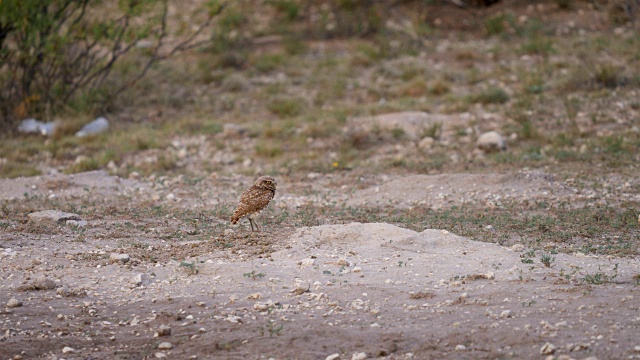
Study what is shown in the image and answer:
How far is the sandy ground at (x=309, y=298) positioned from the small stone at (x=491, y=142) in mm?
4360

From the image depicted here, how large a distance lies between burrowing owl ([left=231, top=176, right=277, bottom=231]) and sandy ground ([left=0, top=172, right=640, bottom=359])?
216 millimetres

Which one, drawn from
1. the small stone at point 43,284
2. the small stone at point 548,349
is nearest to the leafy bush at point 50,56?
the small stone at point 43,284

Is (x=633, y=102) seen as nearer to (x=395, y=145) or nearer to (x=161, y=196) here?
(x=395, y=145)

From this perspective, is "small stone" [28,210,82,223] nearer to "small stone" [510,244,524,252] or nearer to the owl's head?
the owl's head

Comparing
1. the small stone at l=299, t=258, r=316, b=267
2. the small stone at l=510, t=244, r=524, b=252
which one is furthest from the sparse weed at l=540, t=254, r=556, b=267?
the small stone at l=299, t=258, r=316, b=267

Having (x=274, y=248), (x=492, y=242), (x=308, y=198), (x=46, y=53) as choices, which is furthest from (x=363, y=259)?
(x=46, y=53)

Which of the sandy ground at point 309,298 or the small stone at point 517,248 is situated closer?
the sandy ground at point 309,298

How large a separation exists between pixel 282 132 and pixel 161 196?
3.22 meters

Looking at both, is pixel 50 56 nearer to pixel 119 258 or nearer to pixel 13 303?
pixel 119 258

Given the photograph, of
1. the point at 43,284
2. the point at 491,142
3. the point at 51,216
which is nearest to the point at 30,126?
the point at 51,216

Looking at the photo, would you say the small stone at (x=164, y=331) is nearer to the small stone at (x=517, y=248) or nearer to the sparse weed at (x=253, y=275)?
the sparse weed at (x=253, y=275)

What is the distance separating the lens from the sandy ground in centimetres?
498

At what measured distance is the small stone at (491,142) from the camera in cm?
1117

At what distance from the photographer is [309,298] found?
5797 millimetres
